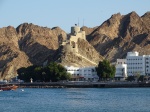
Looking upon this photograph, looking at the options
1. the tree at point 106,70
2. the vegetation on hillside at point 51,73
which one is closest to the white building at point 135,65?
the tree at point 106,70

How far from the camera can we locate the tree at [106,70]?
175350mm

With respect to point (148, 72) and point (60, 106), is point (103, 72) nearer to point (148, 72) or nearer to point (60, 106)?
point (148, 72)

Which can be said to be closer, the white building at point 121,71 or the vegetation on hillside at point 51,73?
the vegetation on hillside at point 51,73

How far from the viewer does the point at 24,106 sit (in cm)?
8750

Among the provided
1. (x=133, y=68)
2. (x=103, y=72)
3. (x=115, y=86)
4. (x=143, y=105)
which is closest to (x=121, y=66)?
(x=133, y=68)

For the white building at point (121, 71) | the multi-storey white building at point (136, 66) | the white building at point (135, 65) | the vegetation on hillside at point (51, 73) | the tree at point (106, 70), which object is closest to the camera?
the tree at point (106, 70)

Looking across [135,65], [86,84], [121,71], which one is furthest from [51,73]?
[135,65]

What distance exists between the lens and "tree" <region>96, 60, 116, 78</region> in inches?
6904

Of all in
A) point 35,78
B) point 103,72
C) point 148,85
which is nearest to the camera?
point 148,85

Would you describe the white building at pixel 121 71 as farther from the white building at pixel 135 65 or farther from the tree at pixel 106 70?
the tree at pixel 106 70

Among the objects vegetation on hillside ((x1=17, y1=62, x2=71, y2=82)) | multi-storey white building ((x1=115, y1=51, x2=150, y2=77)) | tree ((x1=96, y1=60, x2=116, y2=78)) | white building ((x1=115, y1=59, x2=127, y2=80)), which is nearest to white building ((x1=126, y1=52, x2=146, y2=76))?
multi-storey white building ((x1=115, y1=51, x2=150, y2=77))

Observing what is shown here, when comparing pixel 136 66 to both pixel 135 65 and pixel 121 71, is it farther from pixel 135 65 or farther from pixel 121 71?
pixel 121 71

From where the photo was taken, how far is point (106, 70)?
176 metres

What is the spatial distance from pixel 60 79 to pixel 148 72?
99.4 ft
